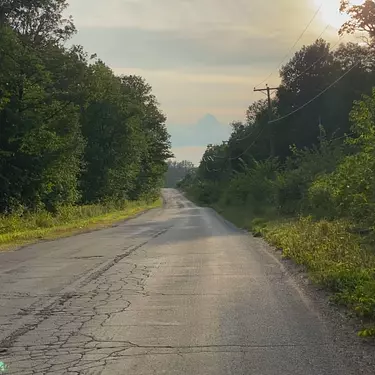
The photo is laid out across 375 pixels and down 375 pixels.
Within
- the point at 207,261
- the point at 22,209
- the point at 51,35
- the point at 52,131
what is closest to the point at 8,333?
the point at 207,261

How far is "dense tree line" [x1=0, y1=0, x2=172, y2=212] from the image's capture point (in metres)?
32.4

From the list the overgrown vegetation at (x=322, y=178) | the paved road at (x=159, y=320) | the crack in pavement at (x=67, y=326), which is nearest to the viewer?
the paved road at (x=159, y=320)

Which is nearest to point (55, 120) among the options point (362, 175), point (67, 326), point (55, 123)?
point (55, 123)

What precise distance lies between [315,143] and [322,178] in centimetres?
4312

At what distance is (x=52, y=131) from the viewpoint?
114 feet

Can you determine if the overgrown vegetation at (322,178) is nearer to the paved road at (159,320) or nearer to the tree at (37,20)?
Answer: the paved road at (159,320)

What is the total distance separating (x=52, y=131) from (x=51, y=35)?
709 inches

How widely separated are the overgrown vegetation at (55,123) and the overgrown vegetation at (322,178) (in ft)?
39.1

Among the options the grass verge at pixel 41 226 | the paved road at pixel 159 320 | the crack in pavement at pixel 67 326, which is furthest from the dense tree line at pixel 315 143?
the grass verge at pixel 41 226

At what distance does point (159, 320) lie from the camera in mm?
7961

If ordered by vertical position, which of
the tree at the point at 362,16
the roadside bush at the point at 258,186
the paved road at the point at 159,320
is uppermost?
the tree at the point at 362,16

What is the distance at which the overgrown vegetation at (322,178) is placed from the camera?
12266mm

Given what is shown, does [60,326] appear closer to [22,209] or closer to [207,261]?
[207,261]

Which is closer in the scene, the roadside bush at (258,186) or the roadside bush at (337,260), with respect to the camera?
the roadside bush at (337,260)
